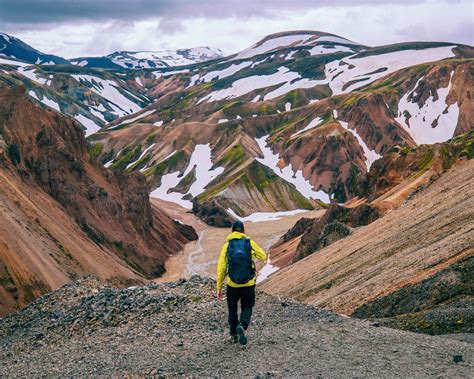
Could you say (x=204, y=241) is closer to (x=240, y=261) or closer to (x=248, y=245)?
(x=248, y=245)

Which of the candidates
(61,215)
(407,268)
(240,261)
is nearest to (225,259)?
(240,261)

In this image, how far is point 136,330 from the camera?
17.1m

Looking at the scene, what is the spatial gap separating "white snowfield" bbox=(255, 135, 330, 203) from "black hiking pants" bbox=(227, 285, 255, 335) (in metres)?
149

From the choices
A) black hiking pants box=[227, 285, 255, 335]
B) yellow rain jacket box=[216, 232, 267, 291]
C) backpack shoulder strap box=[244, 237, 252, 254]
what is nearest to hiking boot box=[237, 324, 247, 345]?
black hiking pants box=[227, 285, 255, 335]

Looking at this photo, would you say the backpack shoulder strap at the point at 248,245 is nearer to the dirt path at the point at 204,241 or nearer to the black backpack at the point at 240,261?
the black backpack at the point at 240,261

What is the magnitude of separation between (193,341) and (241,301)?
6.15 ft

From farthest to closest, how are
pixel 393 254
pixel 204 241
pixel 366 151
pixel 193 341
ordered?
pixel 366 151 < pixel 204 241 < pixel 393 254 < pixel 193 341

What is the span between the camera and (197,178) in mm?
174125

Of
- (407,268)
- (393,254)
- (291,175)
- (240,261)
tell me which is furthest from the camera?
(291,175)

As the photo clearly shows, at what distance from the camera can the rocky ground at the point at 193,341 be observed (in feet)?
42.6

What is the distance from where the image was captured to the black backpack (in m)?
14.1

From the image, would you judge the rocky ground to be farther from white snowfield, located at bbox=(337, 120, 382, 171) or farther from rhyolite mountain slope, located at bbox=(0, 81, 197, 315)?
white snowfield, located at bbox=(337, 120, 382, 171)

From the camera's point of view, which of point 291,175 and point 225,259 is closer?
point 225,259

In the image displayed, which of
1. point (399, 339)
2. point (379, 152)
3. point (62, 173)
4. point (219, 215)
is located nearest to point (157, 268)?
point (62, 173)
